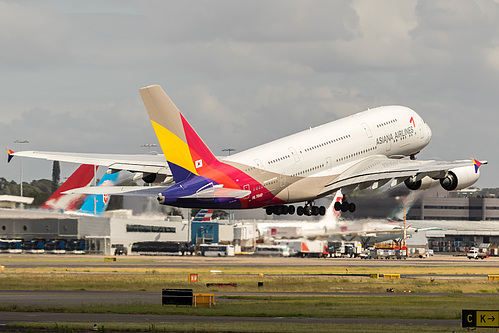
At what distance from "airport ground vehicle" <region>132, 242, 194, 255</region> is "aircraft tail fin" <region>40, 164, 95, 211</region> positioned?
780 inches

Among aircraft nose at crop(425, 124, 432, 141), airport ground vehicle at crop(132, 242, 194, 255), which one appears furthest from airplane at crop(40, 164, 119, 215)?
aircraft nose at crop(425, 124, 432, 141)

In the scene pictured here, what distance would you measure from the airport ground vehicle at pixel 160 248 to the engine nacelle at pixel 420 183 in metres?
69.3

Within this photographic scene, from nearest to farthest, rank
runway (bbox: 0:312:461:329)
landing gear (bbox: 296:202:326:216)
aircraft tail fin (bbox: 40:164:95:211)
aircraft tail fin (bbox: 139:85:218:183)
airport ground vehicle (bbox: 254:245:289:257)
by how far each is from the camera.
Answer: runway (bbox: 0:312:461:329), aircraft tail fin (bbox: 139:85:218:183), landing gear (bbox: 296:202:326:216), aircraft tail fin (bbox: 40:164:95:211), airport ground vehicle (bbox: 254:245:289:257)

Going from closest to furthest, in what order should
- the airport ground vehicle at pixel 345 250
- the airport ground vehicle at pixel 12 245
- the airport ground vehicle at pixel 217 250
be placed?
the airport ground vehicle at pixel 217 250 < the airport ground vehicle at pixel 12 245 < the airport ground vehicle at pixel 345 250

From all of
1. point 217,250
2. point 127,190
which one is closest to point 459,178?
point 127,190

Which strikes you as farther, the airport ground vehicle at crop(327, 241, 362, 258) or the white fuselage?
the airport ground vehicle at crop(327, 241, 362, 258)

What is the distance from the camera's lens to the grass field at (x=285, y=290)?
43625mm

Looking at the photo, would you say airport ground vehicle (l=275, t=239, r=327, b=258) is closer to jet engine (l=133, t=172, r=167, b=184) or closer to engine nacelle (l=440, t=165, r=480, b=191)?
engine nacelle (l=440, t=165, r=480, b=191)

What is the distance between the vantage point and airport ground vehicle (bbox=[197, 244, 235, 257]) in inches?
5281

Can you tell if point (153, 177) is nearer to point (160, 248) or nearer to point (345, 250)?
point (160, 248)

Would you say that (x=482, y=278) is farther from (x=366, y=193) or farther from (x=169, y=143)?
(x=169, y=143)

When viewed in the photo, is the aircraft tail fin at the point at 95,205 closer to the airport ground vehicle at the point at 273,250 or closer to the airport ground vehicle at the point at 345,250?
the airport ground vehicle at the point at 273,250

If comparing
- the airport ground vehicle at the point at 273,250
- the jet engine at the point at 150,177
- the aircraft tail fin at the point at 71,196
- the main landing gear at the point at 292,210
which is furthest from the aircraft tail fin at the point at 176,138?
the airport ground vehicle at the point at 273,250

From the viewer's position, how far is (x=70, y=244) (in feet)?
457
